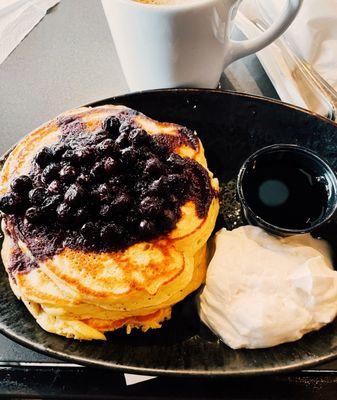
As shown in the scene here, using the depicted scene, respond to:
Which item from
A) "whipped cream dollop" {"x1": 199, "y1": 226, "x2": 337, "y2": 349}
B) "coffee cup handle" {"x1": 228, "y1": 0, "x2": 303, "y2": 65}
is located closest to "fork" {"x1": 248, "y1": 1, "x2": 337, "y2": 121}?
"coffee cup handle" {"x1": 228, "y1": 0, "x2": 303, "y2": 65}

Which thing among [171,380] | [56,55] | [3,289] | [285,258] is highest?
[56,55]

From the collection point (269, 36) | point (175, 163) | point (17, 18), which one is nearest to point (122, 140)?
point (175, 163)

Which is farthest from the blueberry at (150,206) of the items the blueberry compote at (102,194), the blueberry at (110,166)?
the blueberry at (110,166)

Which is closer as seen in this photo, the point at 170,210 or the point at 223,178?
the point at 170,210

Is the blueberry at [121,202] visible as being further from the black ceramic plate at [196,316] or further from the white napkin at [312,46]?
the white napkin at [312,46]

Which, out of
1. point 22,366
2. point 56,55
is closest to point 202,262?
point 22,366

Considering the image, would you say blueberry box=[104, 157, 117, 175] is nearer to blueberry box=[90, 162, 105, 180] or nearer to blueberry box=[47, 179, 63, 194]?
blueberry box=[90, 162, 105, 180]

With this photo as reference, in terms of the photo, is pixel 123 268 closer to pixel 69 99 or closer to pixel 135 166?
pixel 135 166

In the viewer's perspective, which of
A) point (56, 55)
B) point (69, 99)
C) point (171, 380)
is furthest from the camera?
point (56, 55)
